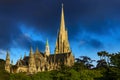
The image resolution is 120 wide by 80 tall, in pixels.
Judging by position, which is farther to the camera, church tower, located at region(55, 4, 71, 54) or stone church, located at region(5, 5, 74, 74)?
church tower, located at region(55, 4, 71, 54)

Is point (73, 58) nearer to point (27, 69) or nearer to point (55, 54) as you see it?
point (55, 54)

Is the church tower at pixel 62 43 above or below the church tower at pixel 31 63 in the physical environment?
above

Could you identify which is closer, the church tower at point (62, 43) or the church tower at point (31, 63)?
the church tower at point (31, 63)

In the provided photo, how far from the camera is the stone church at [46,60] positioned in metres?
152

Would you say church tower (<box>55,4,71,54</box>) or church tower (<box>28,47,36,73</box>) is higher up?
church tower (<box>55,4,71,54</box>)

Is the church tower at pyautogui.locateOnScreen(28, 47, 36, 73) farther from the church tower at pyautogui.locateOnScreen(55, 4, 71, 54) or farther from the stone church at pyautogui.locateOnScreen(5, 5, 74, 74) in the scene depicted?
the church tower at pyautogui.locateOnScreen(55, 4, 71, 54)

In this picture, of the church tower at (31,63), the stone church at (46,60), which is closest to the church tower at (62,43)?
the stone church at (46,60)

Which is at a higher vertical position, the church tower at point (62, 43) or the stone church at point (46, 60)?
the church tower at point (62, 43)

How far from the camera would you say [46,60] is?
6486 inches

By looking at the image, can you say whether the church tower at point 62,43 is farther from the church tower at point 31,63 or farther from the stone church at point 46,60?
the church tower at point 31,63

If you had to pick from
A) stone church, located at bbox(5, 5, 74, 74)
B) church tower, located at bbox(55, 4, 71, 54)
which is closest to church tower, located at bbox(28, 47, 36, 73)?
stone church, located at bbox(5, 5, 74, 74)

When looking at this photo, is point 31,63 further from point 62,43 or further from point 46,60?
point 62,43

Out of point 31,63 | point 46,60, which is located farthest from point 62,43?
point 31,63

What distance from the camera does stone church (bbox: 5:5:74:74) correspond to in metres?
152
